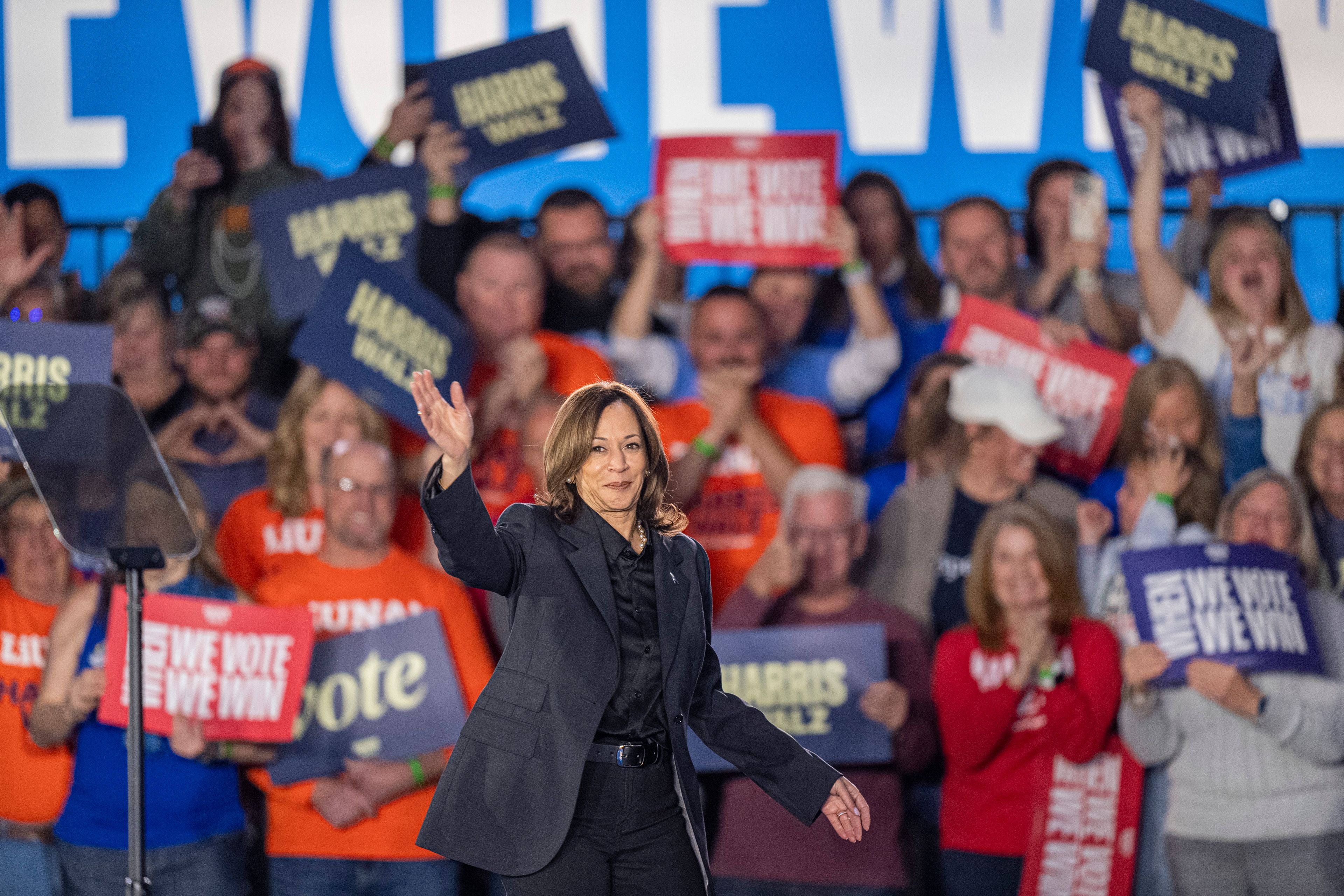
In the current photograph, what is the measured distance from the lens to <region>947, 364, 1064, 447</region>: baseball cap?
427 centimetres

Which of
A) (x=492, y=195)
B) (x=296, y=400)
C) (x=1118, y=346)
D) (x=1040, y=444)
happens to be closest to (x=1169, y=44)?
(x=1118, y=346)

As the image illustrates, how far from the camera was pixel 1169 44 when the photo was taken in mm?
4766

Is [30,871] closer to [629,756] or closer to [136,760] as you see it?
[136,760]

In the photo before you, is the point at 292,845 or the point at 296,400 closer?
the point at 292,845

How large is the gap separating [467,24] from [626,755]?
13.2ft

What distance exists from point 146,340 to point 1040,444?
2.79 meters

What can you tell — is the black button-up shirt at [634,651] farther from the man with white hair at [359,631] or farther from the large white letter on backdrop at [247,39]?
the large white letter on backdrop at [247,39]

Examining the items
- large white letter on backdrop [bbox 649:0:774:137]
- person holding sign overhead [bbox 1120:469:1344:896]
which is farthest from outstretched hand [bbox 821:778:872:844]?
large white letter on backdrop [bbox 649:0:774:137]

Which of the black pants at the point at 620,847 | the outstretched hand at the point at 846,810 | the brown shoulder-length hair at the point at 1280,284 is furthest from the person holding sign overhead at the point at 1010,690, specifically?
the black pants at the point at 620,847

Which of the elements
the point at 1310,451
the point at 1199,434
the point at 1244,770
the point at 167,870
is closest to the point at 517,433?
the point at 167,870

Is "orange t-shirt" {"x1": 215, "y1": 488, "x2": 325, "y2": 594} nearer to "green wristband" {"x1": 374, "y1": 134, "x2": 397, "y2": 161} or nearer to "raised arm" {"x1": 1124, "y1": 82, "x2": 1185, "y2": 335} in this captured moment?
"green wristband" {"x1": 374, "y1": 134, "x2": 397, "y2": 161}

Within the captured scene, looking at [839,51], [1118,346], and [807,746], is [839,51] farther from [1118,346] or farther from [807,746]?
[807,746]

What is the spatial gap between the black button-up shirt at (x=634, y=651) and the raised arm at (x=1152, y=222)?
9.06ft

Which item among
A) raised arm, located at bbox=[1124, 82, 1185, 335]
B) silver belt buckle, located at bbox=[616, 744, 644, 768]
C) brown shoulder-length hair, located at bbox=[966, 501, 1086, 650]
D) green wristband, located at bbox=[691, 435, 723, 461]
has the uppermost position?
raised arm, located at bbox=[1124, 82, 1185, 335]
